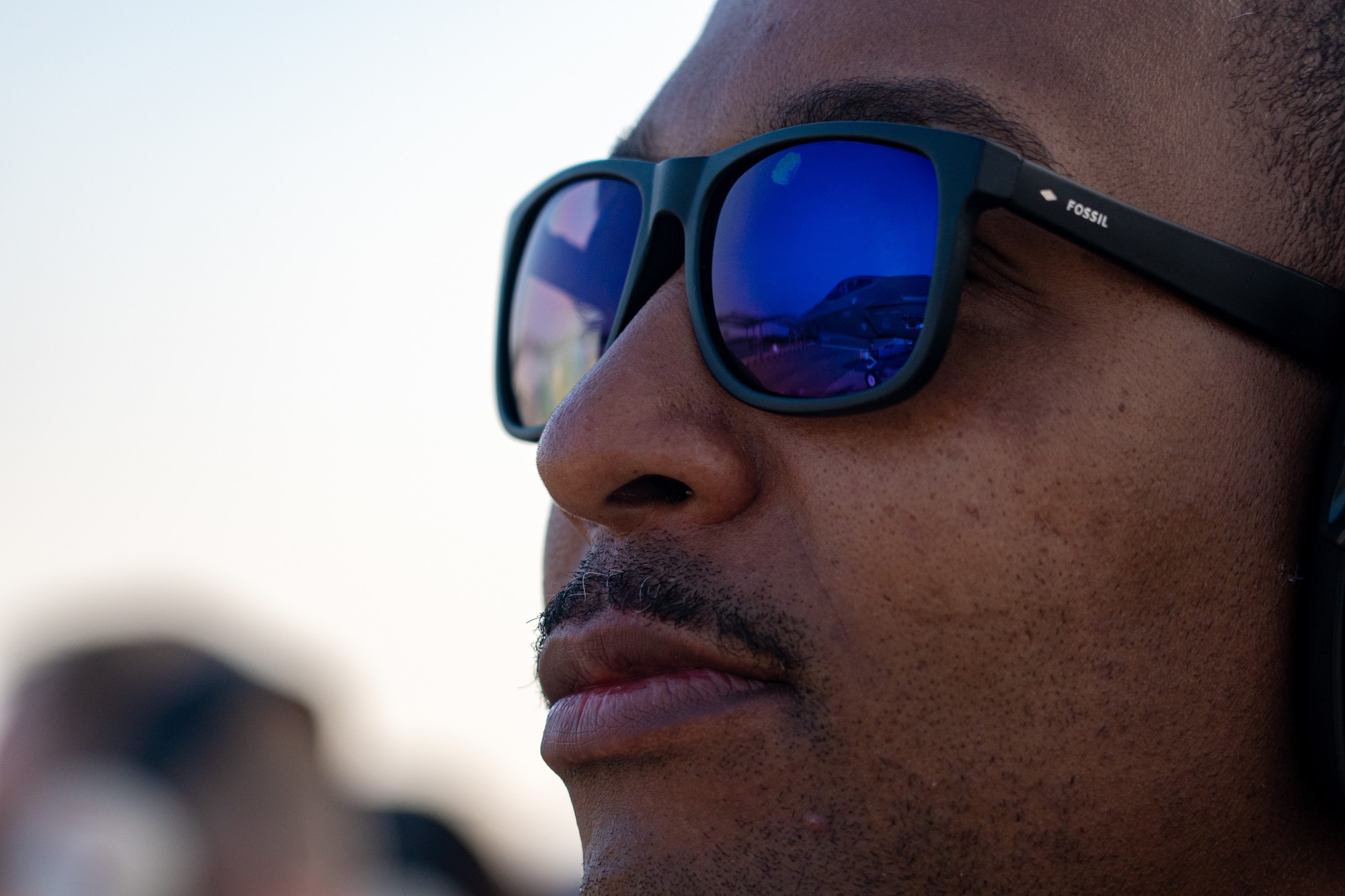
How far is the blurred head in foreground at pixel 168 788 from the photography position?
570 centimetres

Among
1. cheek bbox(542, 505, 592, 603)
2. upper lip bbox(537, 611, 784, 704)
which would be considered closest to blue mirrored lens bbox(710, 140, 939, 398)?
upper lip bbox(537, 611, 784, 704)

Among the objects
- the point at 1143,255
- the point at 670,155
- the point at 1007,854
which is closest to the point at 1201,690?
the point at 1007,854

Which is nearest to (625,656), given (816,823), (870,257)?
(816,823)

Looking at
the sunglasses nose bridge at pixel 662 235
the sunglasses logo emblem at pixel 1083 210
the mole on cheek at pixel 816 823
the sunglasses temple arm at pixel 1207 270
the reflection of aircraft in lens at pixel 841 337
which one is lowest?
the mole on cheek at pixel 816 823

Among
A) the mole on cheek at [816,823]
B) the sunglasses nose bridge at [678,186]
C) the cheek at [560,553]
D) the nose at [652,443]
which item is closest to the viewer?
the mole on cheek at [816,823]

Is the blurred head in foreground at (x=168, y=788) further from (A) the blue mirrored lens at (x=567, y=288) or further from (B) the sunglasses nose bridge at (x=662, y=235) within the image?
(B) the sunglasses nose bridge at (x=662, y=235)

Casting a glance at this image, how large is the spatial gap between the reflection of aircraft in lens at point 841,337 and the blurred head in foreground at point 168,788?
4.83 m

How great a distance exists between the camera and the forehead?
179 centimetres

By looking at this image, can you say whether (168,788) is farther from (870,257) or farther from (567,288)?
(870,257)

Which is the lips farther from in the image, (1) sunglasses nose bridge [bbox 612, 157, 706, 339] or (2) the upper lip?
(1) sunglasses nose bridge [bbox 612, 157, 706, 339]

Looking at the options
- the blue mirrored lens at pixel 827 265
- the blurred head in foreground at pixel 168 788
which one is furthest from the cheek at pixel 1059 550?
the blurred head in foreground at pixel 168 788

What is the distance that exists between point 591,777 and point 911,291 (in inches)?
34.1

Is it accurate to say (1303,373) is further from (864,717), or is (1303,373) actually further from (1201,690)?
(864,717)

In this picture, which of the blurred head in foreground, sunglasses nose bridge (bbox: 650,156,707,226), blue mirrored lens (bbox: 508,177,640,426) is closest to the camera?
sunglasses nose bridge (bbox: 650,156,707,226)
